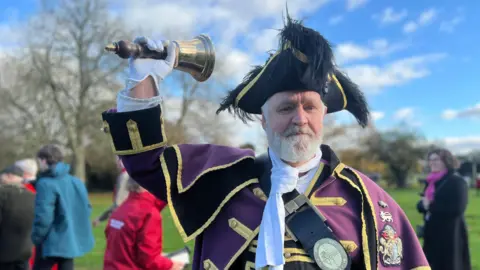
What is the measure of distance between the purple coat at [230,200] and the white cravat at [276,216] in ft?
0.20

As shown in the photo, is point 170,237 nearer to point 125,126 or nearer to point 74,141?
point 125,126

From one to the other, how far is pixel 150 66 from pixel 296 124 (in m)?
0.66

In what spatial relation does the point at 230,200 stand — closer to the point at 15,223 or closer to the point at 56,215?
the point at 56,215

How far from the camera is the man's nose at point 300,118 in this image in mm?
2252

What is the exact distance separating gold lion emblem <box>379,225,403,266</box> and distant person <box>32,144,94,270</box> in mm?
3640

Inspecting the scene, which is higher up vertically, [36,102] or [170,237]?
[36,102]

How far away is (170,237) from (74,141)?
1861 centimetres

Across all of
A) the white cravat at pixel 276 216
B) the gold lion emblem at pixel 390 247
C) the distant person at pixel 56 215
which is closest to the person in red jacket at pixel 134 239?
the distant person at pixel 56 215

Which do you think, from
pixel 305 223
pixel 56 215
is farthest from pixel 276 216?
pixel 56 215

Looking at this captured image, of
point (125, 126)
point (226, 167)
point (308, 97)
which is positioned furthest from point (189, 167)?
point (308, 97)

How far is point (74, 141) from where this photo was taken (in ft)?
90.7

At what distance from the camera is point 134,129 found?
2.17 meters

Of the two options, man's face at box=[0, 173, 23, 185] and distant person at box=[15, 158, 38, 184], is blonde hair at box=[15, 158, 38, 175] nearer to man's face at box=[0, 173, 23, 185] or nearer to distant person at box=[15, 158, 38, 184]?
distant person at box=[15, 158, 38, 184]

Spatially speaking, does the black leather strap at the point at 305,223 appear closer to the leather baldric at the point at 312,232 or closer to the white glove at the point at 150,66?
the leather baldric at the point at 312,232
